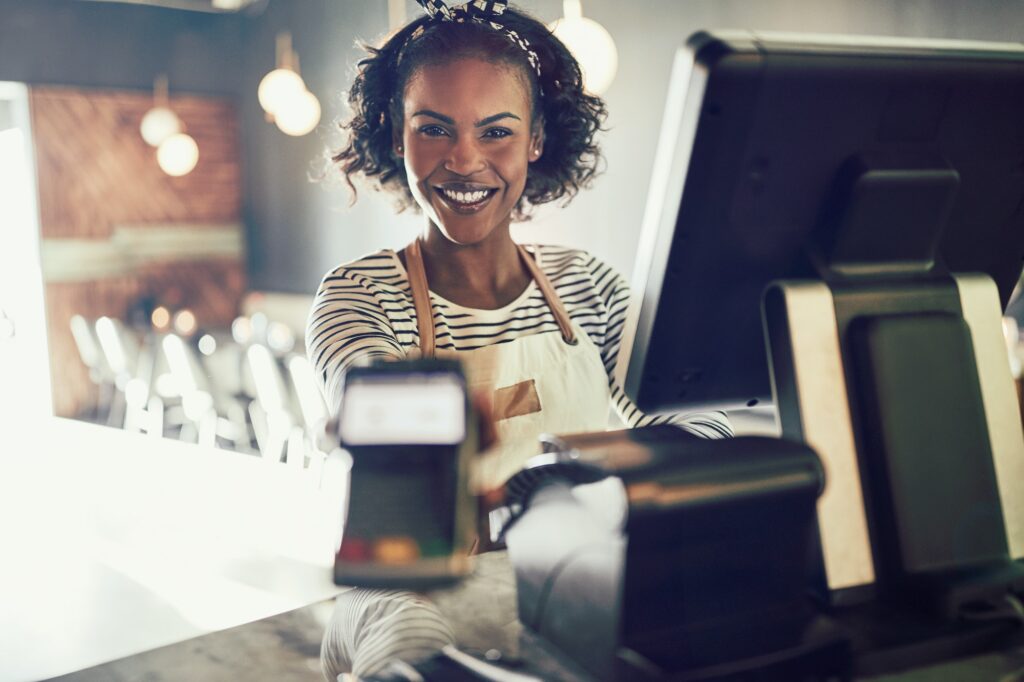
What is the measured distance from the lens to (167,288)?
831 cm

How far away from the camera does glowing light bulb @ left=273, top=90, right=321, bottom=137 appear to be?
18.6 feet

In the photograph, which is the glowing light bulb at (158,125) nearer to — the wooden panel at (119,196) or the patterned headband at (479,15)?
the wooden panel at (119,196)

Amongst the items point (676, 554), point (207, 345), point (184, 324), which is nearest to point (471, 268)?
point (676, 554)

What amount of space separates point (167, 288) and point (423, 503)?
27.3 feet

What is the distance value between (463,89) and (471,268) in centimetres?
29

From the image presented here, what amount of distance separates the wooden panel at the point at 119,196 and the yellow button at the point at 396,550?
800 centimetres

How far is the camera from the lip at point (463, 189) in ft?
4.49

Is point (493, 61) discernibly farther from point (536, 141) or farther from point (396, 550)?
point (396, 550)

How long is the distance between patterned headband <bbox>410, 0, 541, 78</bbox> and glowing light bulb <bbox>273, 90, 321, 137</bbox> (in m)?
4.47

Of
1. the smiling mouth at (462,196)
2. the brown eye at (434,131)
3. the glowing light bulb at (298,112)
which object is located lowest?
the smiling mouth at (462,196)

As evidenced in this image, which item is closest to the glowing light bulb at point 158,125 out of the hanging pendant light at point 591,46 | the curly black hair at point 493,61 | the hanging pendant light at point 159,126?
the hanging pendant light at point 159,126

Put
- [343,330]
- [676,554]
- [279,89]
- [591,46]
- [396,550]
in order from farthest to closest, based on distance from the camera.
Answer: [279,89]
[591,46]
[343,330]
[676,554]
[396,550]

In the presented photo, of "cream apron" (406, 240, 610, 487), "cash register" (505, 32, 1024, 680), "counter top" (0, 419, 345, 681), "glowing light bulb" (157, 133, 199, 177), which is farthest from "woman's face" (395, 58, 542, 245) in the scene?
"glowing light bulb" (157, 133, 199, 177)

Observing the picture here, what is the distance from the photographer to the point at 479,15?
1.42 metres
